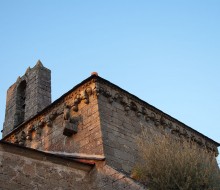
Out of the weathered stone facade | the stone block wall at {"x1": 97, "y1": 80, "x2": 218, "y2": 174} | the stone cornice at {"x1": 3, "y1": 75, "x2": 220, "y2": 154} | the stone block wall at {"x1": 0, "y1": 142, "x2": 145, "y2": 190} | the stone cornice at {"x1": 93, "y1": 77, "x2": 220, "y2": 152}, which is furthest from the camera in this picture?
the stone cornice at {"x1": 93, "y1": 77, "x2": 220, "y2": 152}

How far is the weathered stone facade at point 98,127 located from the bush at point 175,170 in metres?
0.45

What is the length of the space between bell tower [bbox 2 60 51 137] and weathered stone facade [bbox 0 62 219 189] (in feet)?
4.23

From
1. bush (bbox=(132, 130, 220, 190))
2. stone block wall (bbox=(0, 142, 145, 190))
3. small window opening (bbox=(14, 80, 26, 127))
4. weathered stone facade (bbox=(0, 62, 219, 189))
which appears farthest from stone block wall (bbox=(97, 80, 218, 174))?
small window opening (bbox=(14, 80, 26, 127))

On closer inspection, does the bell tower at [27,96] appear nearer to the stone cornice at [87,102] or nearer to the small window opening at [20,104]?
the small window opening at [20,104]

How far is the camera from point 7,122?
37.5 feet

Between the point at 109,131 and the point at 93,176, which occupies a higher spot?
the point at 109,131

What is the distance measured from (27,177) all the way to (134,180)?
1.87m

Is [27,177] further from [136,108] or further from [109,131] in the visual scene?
[136,108]

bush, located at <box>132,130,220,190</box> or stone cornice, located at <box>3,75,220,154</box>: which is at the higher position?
stone cornice, located at <box>3,75,220,154</box>

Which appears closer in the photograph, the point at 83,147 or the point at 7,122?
the point at 83,147

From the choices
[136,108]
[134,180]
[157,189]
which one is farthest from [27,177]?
[136,108]

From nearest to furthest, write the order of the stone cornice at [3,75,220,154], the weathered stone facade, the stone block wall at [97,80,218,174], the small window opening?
the weathered stone facade → the stone block wall at [97,80,218,174] → the stone cornice at [3,75,220,154] → the small window opening

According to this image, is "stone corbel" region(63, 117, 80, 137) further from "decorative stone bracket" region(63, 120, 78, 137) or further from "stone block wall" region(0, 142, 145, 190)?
"stone block wall" region(0, 142, 145, 190)

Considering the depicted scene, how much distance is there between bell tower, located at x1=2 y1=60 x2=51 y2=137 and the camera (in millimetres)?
10967
